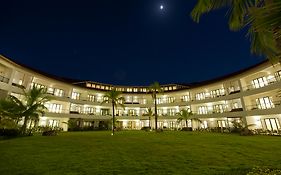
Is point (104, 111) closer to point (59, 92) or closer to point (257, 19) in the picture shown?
point (59, 92)

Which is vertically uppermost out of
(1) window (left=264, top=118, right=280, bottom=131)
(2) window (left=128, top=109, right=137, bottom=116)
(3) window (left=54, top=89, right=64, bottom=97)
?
(3) window (left=54, top=89, right=64, bottom=97)

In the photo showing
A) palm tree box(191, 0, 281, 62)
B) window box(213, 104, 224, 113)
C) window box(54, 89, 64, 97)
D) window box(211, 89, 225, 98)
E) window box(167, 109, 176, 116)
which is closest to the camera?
palm tree box(191, 0, 281, 62)

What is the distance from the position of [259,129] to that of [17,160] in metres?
30.0

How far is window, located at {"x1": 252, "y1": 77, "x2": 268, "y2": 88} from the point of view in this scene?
26944mm

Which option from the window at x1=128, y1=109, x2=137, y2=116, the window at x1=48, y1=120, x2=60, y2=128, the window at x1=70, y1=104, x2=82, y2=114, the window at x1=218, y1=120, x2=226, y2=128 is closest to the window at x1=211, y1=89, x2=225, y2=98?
the window at x1=218, y1=120, x2=226, y2=128

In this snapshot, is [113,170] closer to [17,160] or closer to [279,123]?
[17,160]

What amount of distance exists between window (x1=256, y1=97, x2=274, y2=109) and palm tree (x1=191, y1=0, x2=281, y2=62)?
2748 cm

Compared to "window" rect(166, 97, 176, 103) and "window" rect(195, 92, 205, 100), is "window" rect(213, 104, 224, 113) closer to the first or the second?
"window" rect(195, 92, 205, 100)

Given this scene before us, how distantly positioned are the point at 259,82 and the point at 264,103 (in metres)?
3.55

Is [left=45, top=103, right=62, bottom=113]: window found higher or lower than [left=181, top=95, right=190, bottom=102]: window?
lower

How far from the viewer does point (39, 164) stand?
795 cm

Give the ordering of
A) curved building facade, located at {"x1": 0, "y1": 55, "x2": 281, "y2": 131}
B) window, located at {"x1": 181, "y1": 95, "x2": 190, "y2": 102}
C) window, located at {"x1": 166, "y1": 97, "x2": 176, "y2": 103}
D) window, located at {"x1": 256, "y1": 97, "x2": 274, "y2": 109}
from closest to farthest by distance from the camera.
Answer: curved building facade, located at {"x1": 0, "y1": 55, "x2": 281, "y2": 131}, window, located at {"x1": 256, "y1": 97, "x2": 274, "y2": 109}, window, located at {"x1": 181, "y1": 95, "x2": 190, "y2": 102}, window, located at {"x1": 166, "y1": 97, "x2": 176, "y2": 103}

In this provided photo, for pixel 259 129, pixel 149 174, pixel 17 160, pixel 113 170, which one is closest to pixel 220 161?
pixel 149 174

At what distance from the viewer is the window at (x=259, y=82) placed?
2694cm
